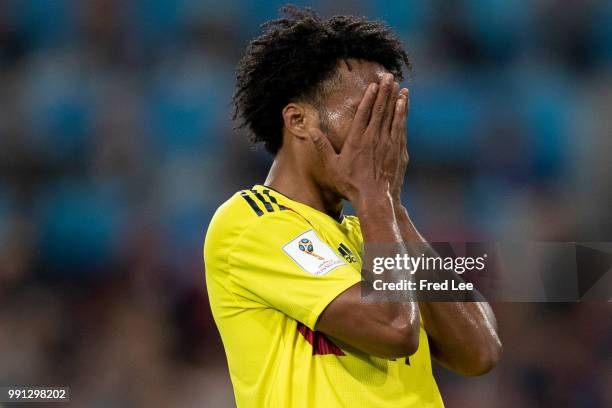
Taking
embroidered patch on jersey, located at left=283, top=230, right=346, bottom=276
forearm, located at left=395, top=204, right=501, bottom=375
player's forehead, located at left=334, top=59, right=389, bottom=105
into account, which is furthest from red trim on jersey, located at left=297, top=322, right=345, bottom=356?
player's forehead, located at left=334, top=59, right=389, bottom=105

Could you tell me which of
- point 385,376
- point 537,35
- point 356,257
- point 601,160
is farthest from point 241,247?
point 537,35

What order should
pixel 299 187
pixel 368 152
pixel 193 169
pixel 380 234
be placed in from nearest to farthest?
pixel 380 234 → pixel 368 152 → pixel 299 187 → pixel 193 169

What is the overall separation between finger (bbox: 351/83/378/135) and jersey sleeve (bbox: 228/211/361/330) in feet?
0.93

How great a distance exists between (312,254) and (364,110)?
1.35 feet

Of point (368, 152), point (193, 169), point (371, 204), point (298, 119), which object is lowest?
point (371, 204)

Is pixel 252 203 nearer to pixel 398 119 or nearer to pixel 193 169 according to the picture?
pixel 398 119

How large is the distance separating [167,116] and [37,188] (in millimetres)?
876

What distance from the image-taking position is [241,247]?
206 centimetres

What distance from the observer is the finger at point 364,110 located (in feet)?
6.93

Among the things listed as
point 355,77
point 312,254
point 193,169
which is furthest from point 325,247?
point 193,169

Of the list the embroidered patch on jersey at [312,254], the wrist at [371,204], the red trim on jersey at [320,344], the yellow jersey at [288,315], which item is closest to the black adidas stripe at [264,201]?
the yellow jersey at [288,315]

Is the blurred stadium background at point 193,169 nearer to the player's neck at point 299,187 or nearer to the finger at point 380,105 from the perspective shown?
the player's neck at point 299,187

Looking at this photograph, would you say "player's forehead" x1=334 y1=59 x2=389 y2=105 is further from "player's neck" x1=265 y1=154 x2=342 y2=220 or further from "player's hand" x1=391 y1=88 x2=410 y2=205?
"player's neck" x1=265 y1=154 x2=342 y2=220

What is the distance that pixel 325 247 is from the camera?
2.06 m
